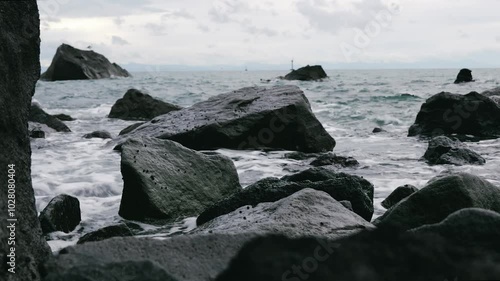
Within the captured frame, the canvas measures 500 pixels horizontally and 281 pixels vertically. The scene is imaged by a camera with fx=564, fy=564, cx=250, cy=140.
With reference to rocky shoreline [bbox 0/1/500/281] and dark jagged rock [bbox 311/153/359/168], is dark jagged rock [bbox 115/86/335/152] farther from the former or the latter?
dark jagged rock [bbox 311/153/359/168]

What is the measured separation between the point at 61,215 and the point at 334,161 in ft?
14.5

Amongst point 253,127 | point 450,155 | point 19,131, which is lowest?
point 450,155

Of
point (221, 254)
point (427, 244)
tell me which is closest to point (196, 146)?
point (221, 254)

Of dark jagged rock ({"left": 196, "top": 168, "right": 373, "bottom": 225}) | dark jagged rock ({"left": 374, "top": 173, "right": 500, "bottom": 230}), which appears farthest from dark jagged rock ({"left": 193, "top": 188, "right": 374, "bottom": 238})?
dark jagged rock ({"left": 196, "top": 168, "right": 373, "bottom": 225})

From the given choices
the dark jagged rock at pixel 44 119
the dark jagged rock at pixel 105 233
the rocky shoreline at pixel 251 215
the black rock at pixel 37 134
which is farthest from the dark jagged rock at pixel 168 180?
the dark jagged rock at pixel 44 119

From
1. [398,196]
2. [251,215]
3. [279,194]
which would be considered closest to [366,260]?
[251,215]

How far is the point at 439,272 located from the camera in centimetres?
167

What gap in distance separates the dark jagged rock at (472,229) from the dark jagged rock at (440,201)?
178 cm

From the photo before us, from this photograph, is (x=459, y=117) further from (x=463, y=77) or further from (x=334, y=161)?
(x=463, y=77)

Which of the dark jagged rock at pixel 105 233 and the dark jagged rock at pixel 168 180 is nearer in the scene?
the dark jagged rock at pixel 105 233

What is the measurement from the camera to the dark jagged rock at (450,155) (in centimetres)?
828

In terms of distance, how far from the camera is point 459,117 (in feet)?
39.1

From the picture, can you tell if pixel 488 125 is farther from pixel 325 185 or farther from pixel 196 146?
pixel 325 185

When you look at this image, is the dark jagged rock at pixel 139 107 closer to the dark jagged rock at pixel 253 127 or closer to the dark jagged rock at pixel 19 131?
the dark jagged rock at pixel 253 127
